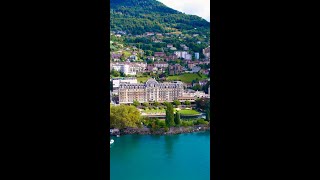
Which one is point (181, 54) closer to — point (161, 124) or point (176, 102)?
point (176, 102)

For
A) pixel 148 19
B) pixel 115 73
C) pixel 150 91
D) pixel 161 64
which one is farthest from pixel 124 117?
pixel 148 19

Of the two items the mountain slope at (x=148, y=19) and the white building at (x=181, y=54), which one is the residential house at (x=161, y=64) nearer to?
the white building at (x=181, y=54)

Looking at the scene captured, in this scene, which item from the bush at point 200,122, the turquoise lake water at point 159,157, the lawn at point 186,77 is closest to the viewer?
the bush at point 200,122

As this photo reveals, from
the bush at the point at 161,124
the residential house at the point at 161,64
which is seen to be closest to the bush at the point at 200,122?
the bush at the point at 161,124
